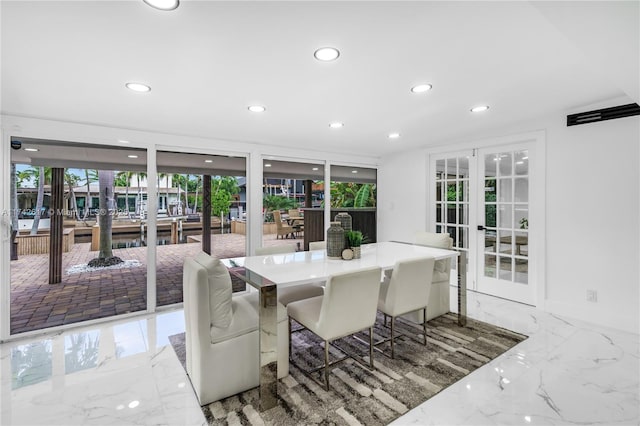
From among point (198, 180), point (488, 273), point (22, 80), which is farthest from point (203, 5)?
point (488, 273)

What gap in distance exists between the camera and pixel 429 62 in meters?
2.03

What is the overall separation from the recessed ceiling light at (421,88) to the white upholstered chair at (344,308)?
1.45 m

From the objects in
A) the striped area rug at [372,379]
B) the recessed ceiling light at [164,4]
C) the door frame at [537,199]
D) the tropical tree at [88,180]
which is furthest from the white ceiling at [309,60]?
the striped area rug at [372,379]

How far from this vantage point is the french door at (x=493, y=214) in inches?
152

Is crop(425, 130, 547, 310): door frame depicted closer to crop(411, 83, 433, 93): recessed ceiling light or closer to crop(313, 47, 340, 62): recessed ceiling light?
crop(411, 83, 433, 93): recessed ceiling light

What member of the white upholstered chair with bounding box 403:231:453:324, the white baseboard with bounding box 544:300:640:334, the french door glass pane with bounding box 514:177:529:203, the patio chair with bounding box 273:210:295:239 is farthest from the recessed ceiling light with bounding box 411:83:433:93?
the patio chair with bounding box 273:210:295:239

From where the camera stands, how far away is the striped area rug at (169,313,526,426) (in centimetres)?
190

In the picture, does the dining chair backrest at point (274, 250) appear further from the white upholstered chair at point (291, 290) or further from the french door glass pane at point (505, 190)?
the french door glass pane at point (505, 190)

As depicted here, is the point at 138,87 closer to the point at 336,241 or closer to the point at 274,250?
the point at 274,250

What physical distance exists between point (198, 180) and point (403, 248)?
281 centimetres

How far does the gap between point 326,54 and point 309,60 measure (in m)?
0.13

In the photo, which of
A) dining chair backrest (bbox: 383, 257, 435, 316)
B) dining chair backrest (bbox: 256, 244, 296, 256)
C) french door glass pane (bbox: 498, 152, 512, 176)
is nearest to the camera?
dining chair backrest (bbox: 383, 257, 435, 316)

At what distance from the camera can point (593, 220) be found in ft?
10.5

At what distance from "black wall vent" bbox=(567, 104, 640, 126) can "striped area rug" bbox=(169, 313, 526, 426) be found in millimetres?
2260
